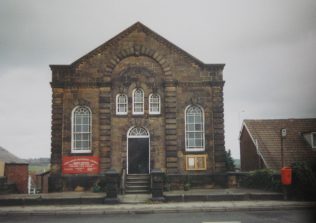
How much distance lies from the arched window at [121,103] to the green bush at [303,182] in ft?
35.1

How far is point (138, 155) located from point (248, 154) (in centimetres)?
1344

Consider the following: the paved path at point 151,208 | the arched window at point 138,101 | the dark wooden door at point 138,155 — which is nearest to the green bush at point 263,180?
the paved path at point 151,208

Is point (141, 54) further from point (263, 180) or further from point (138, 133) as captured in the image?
point (263, 180)

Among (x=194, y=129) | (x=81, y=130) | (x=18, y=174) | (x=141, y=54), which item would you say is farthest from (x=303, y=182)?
(x=18, y=174)

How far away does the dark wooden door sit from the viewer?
2402 centimetres

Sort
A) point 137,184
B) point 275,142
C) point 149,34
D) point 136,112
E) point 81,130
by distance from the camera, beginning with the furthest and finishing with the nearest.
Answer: point 275,142 < point 149,34 < point 136,112 < point 81,130 < point 137,184

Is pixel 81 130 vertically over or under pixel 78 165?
over

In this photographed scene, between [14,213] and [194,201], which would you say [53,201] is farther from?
[194,201]

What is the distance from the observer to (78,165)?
921 inches

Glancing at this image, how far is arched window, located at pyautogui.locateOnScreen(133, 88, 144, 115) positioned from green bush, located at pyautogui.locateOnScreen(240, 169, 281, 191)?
7.60m

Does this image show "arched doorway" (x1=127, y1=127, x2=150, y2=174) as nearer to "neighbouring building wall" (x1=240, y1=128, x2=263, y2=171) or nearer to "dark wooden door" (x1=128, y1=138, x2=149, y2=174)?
"dark wooden door" (x1=128, y1=138, x2=149, y2=174)

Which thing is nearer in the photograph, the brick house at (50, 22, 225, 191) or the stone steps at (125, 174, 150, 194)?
the stone steps at (125, 174, 150, 194)

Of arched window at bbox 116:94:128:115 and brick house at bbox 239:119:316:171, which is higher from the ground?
arched window at bbox 116:94:128:115

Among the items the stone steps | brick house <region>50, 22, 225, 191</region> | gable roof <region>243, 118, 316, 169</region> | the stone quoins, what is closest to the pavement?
the stone steps
